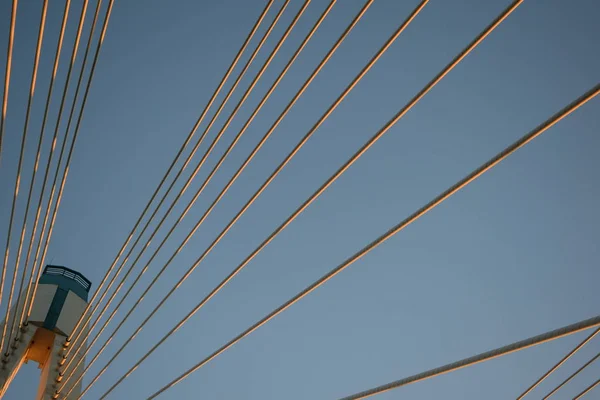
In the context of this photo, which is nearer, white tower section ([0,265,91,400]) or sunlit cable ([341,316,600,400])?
sunlit cable ([341,316,600,400])

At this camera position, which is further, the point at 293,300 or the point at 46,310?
the point at 46,310

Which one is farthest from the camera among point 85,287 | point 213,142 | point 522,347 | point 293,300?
point 85,287

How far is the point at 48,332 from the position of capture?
629 centimetres

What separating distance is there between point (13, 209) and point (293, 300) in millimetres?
2664

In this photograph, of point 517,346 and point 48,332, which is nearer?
point 517,346

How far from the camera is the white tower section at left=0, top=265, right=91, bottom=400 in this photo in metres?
5.64

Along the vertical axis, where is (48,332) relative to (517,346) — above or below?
above

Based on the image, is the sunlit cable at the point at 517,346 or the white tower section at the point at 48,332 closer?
the sunlit cable at the point at 517,346

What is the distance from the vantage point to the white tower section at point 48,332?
5637 mm

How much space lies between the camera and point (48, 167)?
4.15 meters

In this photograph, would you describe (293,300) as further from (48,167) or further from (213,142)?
(48,167)

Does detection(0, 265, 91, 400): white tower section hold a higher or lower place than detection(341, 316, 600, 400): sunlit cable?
higher

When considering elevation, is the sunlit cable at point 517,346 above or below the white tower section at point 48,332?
below

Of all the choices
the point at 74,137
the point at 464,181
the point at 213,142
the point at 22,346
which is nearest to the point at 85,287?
the point at 22,346
